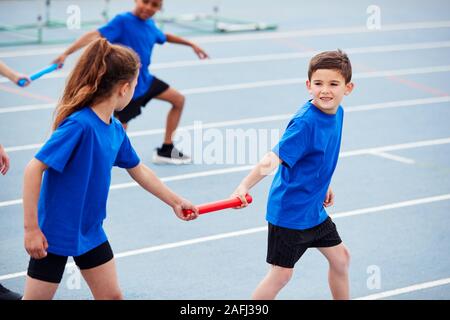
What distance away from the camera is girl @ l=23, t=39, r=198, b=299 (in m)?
4.21

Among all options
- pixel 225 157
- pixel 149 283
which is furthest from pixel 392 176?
pixel 149 283

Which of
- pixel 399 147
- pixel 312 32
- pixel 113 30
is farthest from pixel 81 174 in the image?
pixel 312 32

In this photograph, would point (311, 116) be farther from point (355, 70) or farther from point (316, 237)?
point (355, 70)

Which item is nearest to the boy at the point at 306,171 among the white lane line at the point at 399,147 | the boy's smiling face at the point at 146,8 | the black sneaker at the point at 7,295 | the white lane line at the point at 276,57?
the black sneaker at the point at 7,295

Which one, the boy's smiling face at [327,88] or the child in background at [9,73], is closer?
the boy's smiling face at [327,88]

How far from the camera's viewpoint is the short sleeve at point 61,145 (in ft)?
13.7

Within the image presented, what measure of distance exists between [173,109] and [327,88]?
4.46 meters

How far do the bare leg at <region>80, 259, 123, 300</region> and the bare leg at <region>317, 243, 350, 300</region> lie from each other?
1285mm

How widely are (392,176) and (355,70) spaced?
5.07 m

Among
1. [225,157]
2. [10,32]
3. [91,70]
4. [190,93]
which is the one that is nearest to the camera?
[91,70]

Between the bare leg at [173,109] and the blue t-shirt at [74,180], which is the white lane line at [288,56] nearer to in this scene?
the bare leg at [173,109]

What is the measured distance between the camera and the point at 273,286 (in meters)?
4.86

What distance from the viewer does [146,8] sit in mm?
8469

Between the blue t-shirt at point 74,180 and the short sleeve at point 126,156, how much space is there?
0.19 meters
